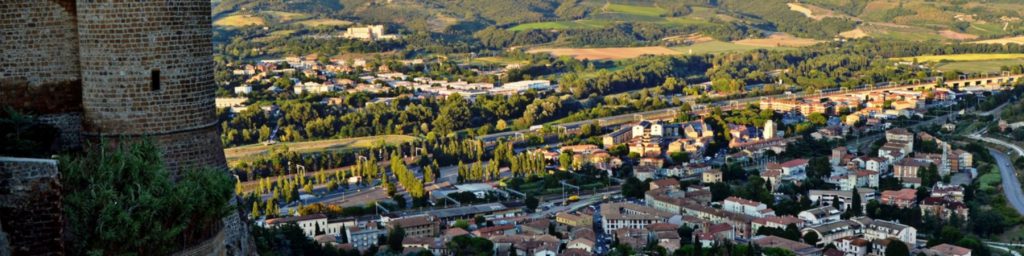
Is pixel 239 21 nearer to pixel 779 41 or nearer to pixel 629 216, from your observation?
pixel 779 41

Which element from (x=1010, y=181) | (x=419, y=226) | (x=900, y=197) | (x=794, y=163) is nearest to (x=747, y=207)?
(x=900, y=197)

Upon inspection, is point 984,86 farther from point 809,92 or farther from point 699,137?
point 699,137

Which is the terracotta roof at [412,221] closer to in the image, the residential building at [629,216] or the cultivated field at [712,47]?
the residential building at [629,216]

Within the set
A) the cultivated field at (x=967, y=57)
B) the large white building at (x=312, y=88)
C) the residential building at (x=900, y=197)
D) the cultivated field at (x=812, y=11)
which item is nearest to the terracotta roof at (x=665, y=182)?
the residential building at (x=900, y=197)

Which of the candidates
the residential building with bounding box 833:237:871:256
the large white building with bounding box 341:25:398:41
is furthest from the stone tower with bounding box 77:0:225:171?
the large white building with bounding box 341:25:398:41

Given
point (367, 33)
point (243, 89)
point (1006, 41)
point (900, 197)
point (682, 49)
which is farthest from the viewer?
point (682, 49)

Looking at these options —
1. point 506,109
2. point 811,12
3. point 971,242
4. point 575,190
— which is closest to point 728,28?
point 811,12

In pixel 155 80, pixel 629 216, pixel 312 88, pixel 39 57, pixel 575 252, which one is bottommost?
pixel 629 216
